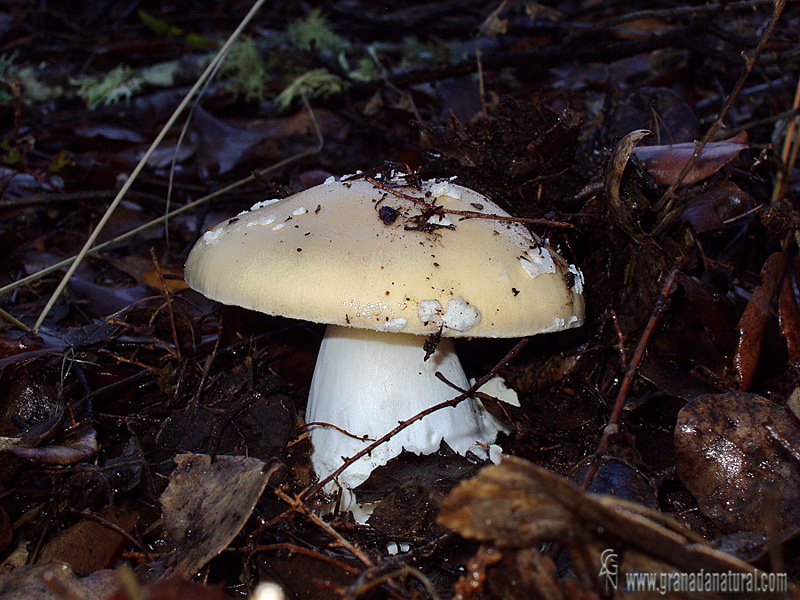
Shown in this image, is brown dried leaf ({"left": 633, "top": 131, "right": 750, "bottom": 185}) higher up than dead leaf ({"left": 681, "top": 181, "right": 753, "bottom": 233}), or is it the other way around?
brown dried leaf ({"left": 633, "top": 131, "right": 750, "bottom": 185})

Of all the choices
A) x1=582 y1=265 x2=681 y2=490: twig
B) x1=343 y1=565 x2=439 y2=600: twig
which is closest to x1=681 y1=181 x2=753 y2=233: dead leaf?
x1=582 y1=265 x2=681 y2=490: twig

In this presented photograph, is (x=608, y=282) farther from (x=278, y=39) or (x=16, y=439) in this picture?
(x=278, y=39)

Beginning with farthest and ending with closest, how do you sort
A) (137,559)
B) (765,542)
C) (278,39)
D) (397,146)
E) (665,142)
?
(278,39) < (397,146) < (665,142) < (137,559) < (765,542)

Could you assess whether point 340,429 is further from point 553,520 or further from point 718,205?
point 718,205

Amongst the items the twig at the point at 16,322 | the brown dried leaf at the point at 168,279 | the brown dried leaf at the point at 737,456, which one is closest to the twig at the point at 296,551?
the brown dried leaf at the point at 737,456

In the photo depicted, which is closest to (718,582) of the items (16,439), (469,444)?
(469,444)

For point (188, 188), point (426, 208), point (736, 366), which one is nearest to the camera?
point (426, 208)

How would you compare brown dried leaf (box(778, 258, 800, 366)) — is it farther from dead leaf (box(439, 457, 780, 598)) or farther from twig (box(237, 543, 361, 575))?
twig (box(237, 543, 361, 575))

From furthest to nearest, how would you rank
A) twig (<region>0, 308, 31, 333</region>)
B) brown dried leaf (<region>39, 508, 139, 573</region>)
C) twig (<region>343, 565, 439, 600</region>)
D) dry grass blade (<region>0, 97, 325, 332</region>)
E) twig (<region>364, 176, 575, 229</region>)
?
dry grass blade (<region>0, 97, 325, 332</region>), twig (<region>0, 308, 31, 333</region>), twig (<region>364, 176, 575, 229</region>), brown dried leaf (<region>39, 508, 139, 573</region>), twig (<region>343, 565, 439, 600</region>)
